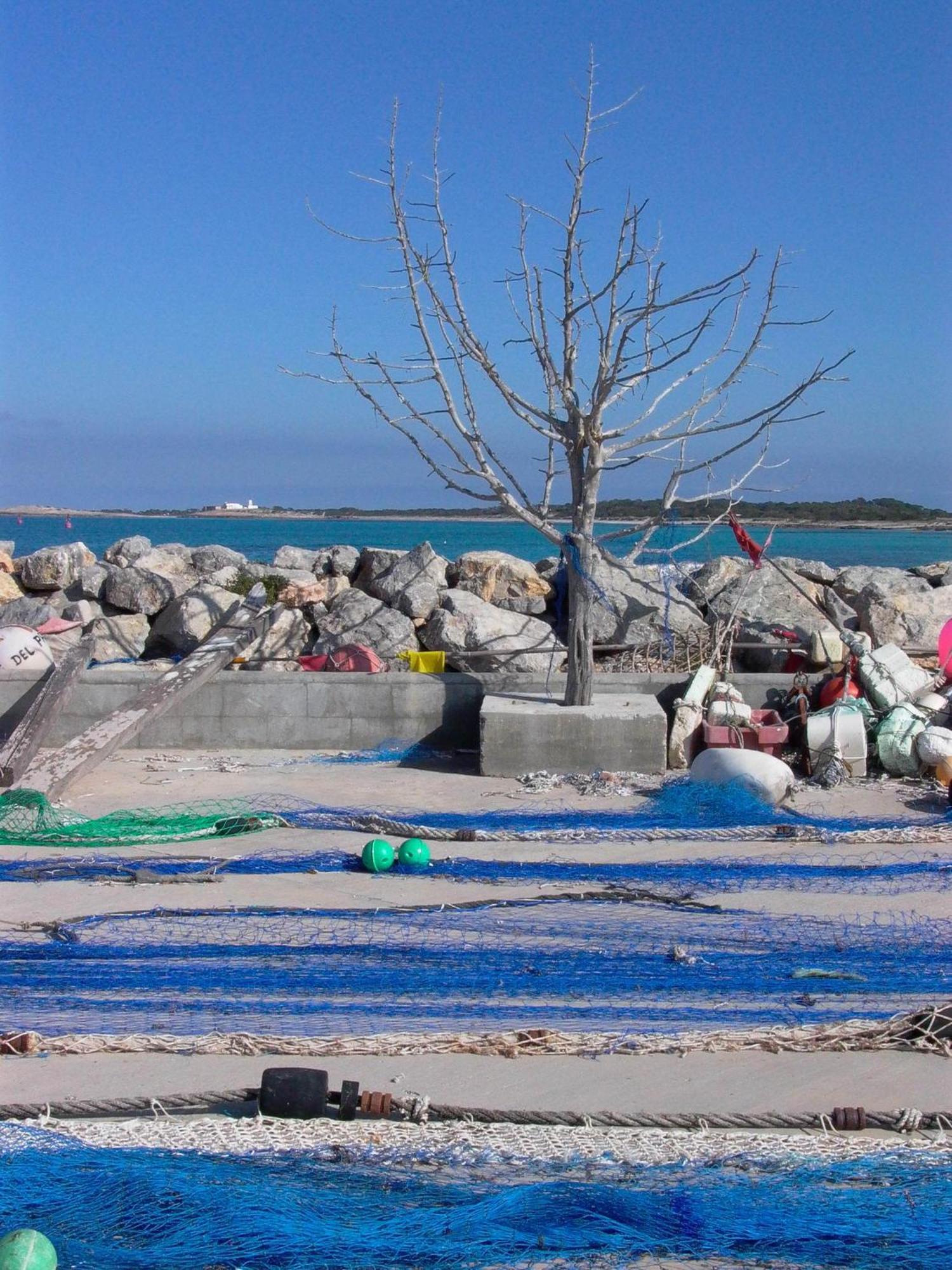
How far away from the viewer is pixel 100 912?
6055 mm

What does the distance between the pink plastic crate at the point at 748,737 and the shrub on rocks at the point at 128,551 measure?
442 inches

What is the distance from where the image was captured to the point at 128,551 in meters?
18.5

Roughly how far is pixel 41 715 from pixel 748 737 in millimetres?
5485

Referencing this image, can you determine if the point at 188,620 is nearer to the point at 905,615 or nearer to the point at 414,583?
the point at 414,583

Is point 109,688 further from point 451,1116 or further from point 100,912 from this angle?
point 451,1116

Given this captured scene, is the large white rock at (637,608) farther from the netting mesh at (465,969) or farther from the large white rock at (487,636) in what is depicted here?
the netting mesh at (465,969)

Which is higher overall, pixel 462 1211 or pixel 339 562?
pixel 339 562

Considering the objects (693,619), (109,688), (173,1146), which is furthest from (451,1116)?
(693,619)

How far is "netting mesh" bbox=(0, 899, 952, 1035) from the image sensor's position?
15.6 ft

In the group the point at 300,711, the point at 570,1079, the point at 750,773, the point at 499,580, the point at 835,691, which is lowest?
the point at 570,1079

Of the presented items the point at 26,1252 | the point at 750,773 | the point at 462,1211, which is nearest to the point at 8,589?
the point at 750,773

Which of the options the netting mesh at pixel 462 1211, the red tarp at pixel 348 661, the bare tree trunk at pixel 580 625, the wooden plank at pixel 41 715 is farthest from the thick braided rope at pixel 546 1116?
the red tarp at pixel 348 661

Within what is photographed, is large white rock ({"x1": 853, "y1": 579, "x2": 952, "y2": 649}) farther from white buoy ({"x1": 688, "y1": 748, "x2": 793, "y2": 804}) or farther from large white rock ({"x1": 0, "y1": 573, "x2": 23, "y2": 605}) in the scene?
large white rock ({"x1": 0, "y1": 573, "x2": 23, "y2": 605})

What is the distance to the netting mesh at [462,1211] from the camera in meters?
3.14
